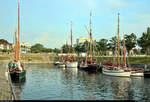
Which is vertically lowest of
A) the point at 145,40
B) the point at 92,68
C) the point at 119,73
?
the point at 119,73

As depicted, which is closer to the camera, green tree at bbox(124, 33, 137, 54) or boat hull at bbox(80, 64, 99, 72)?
boat hull at bbox(80, 64, 99, 72)

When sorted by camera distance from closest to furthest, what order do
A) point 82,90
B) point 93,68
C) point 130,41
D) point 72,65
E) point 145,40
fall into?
point 82,90, point 93,68, point 72,65, point 145,40, point 130,41

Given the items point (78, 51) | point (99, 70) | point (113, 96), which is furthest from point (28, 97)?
point (78, 51)

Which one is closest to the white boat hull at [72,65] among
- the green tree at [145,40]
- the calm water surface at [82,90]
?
the green tree at [145,40]

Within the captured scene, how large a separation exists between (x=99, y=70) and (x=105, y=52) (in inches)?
3164

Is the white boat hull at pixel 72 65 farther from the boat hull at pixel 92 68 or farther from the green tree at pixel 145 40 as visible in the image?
the green tree at pixel 145 40

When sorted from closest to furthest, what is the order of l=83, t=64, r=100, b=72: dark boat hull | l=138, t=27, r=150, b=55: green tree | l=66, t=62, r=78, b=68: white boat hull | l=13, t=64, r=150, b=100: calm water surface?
l=13, t=64, r=150, b=100: calm water surface → l=83, t=64, r=100, b=72: dark boat hull → l=66, t=62, r=78, b=68: white boat hull → l=138, t=27, r=150, b=55: green tree

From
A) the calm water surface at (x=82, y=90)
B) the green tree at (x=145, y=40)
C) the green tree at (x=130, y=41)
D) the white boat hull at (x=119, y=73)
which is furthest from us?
the green tree at (x=130, y=41)

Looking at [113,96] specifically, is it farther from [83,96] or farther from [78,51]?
[78,51]

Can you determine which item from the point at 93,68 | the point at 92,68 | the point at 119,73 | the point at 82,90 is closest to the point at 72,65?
the point at 92,68

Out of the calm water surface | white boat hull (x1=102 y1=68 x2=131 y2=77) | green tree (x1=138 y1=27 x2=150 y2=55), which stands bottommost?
the calm water surface

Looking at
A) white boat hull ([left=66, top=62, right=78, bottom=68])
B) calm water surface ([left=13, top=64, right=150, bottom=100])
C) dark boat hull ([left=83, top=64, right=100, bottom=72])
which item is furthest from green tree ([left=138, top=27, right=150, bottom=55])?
calm water surface ([left=13, top=64, right=150, bottom=100])

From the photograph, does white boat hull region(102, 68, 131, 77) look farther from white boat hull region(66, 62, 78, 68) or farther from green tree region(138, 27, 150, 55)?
green tree region(138, 27, 150, 55)

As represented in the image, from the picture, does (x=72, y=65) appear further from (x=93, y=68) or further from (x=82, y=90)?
(x=82, y=90)
